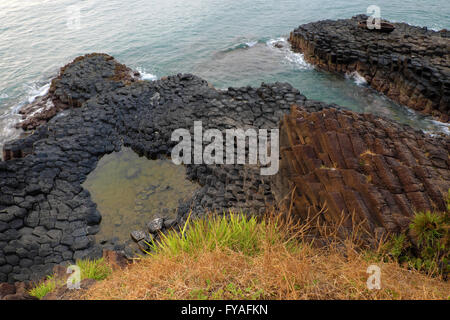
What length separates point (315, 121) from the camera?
307 inches

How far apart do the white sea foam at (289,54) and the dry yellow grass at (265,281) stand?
63.3 feet

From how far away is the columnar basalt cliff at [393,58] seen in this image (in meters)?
14.5

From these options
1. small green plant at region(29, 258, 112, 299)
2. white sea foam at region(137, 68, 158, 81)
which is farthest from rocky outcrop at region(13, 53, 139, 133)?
small green plant at region(29, 258, 112, 299)

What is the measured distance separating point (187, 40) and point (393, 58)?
18.5 meters

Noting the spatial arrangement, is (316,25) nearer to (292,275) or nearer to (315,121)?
(315,121)

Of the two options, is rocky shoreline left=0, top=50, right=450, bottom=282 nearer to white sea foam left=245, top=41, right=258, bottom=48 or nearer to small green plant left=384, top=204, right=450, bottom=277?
small green plant left=384, top=204, right=450, bottom=277

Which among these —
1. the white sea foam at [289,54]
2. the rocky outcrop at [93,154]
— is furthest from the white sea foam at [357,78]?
the rocky outcrop at [93,154]

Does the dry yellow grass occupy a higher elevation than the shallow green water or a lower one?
higher

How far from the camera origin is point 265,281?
346 cm

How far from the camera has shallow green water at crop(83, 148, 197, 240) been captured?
30.7ft

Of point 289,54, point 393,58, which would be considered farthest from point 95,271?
point 289,54

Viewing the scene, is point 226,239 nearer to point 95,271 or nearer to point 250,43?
point 95,271

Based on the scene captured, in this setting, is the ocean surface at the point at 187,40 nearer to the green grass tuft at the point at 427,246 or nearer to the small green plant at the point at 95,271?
the green grass tuft at the point at 427,246

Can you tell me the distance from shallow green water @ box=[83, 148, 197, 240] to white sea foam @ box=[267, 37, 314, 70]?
14513mm
